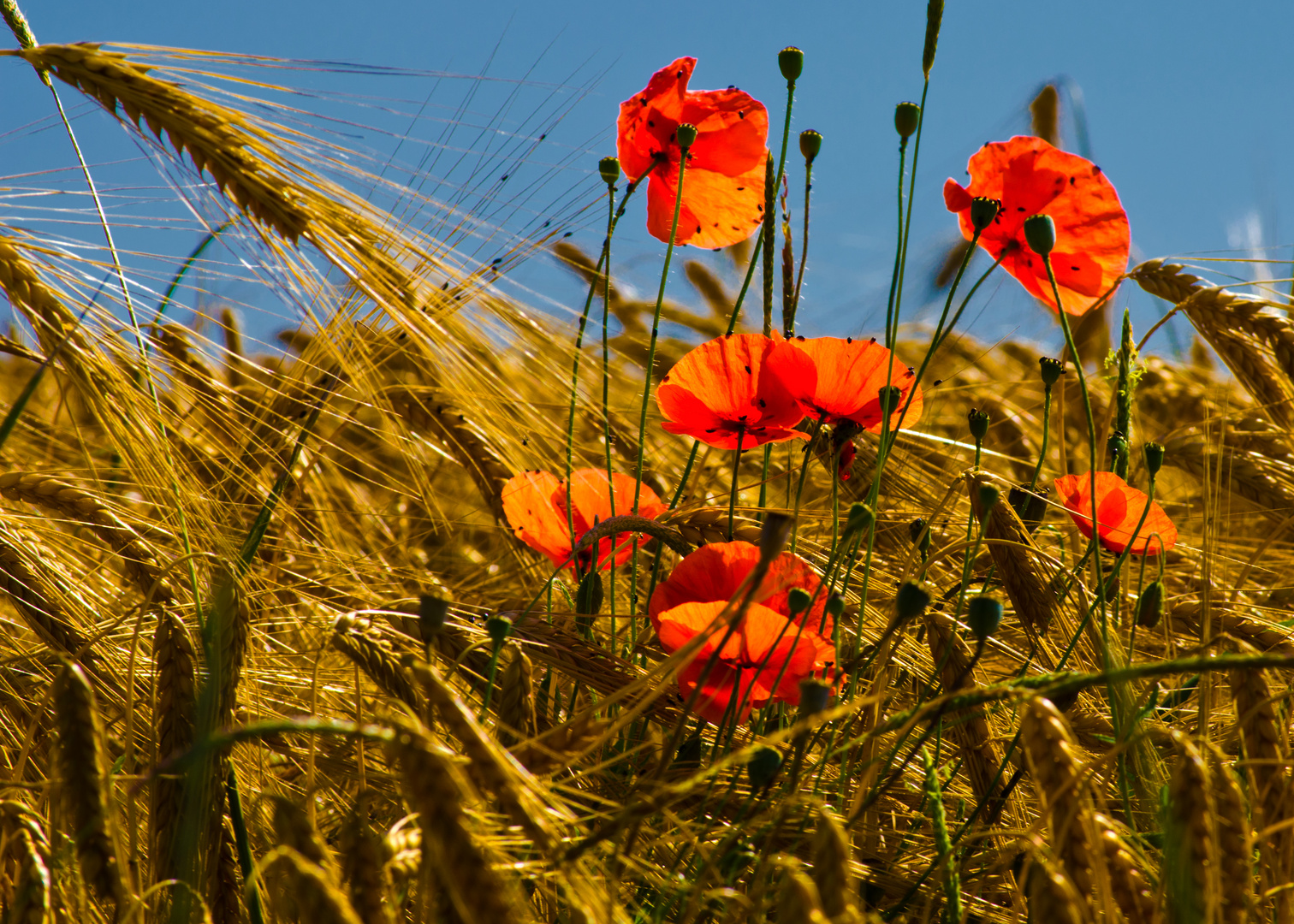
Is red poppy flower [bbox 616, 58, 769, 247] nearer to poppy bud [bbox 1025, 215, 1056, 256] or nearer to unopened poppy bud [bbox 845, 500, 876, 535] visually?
poppy bud [bbox 1025, 215, 1056, 256]

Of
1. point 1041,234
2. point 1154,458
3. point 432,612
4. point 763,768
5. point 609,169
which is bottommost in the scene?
point 763,768

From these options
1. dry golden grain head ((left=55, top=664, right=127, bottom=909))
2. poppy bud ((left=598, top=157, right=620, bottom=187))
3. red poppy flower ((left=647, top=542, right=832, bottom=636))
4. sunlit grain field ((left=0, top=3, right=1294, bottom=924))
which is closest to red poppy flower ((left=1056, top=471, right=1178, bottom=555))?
sunlit grain field ((left=0, top=3, right=1294, bottom=924))

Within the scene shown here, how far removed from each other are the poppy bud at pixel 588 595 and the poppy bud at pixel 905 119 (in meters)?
0.50

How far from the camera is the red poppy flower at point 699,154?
106cm

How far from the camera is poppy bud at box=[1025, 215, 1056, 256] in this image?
2.76 feet

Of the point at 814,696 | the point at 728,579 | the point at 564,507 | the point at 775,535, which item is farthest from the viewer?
the point at 564,507

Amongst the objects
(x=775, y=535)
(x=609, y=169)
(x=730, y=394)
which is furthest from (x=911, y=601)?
(x=609, y=169)

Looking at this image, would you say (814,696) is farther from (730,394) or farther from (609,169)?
(609,169)

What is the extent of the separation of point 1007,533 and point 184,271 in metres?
1.13

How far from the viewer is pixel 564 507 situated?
1.03 m

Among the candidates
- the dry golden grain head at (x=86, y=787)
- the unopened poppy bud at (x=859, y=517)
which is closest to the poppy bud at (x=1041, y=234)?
the unopened poppy bud at (x=859, y=517)

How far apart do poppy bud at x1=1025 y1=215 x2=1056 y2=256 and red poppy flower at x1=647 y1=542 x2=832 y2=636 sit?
33 centimetres

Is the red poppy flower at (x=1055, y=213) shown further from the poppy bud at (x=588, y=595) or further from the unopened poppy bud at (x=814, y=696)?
the unopened poppy bud at (x=814, y=696)

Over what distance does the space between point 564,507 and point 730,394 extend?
23 cm
